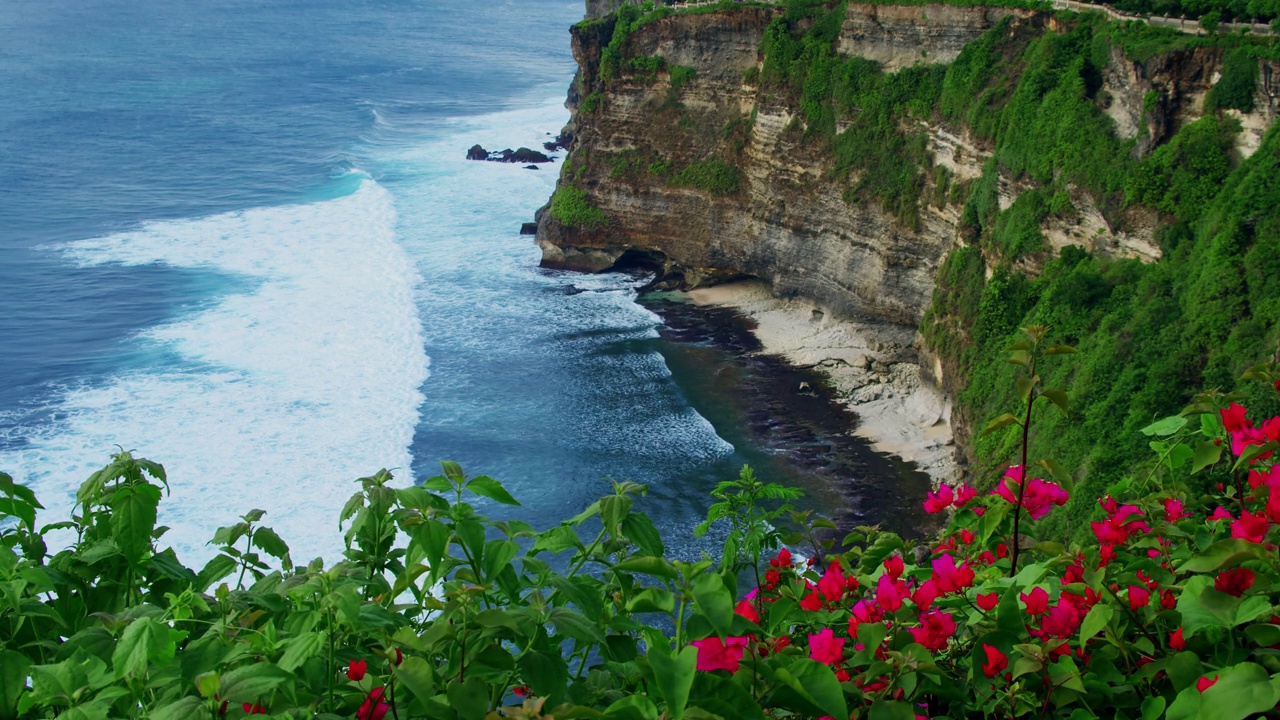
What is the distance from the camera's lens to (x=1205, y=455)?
599 cm

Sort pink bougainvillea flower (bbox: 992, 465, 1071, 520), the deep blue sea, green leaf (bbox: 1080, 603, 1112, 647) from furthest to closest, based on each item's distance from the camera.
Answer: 1. the deep blue sea
2. pink bougainvillea flower (bbox: 992, 465, 1071, 520)
3. green leaf (bbox: 1080, 603, 1112, 647)

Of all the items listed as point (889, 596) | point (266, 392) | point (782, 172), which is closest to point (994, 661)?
point (889, 596)

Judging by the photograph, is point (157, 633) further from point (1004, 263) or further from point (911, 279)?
point (911, 279)

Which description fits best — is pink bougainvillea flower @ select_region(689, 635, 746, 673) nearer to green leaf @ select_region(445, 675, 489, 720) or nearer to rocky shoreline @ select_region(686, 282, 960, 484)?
green leaf @ select_region(445, 675, 489, 720)

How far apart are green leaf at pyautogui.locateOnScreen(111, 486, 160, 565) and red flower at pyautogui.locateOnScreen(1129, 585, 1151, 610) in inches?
182

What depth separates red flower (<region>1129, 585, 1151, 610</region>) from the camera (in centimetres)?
507

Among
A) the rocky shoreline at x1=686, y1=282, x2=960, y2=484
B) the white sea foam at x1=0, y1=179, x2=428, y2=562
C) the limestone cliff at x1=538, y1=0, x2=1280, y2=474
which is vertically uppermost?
the limestone cliff at x1=538, y1=0, x2=1280, y2=474

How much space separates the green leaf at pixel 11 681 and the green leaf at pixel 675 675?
106 inches

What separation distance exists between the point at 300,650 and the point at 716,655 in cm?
166

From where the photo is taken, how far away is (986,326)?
1377 inches

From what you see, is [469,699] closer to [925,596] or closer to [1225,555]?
[925,596]

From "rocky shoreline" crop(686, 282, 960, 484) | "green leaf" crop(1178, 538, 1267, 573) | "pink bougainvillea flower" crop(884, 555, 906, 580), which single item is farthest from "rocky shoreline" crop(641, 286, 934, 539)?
"green leaf" crop(1178, 538, 1267, 573)

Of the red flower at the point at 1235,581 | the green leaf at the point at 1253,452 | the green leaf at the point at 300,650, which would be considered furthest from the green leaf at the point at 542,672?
the green leaf at the point at 1253,452

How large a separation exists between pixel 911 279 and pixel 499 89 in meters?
61.5
